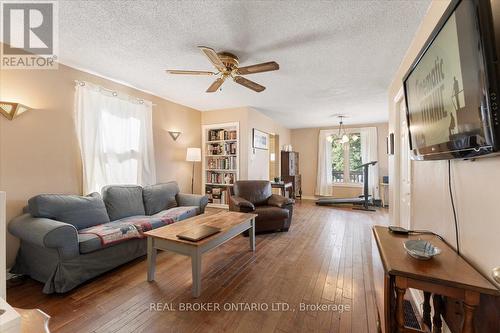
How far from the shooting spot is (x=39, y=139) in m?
2.45

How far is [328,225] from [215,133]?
312 cm

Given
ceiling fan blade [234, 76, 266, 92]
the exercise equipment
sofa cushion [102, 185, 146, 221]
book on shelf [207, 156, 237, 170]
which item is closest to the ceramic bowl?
ceiling fan blade [234, 76, 266, 92]

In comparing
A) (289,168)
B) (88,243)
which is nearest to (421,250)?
(88,243)

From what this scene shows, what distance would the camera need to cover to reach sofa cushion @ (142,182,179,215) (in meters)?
3.30

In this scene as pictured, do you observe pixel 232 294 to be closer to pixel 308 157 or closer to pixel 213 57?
pixel 213 57

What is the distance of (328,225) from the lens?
414cm

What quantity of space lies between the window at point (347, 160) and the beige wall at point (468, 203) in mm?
4978

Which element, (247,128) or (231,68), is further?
(247,128)

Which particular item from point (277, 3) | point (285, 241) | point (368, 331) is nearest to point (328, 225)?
point (285, 241)

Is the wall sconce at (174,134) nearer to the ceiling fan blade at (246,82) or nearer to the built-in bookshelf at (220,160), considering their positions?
the built-in bookshelf at (220,160)

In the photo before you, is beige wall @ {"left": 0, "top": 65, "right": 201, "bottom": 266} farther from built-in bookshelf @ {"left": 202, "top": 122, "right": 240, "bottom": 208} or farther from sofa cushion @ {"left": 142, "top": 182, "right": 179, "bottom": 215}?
built-in bookshelf @ {"left": 202, "top": 122, "right": 240, "bottom": 208}

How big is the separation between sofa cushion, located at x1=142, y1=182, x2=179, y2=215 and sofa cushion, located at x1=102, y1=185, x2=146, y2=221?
8cm

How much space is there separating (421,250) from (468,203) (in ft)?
1.11

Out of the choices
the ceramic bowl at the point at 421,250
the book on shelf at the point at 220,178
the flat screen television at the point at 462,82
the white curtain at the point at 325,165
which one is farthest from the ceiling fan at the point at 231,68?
the white curtain at the point at 325,165
